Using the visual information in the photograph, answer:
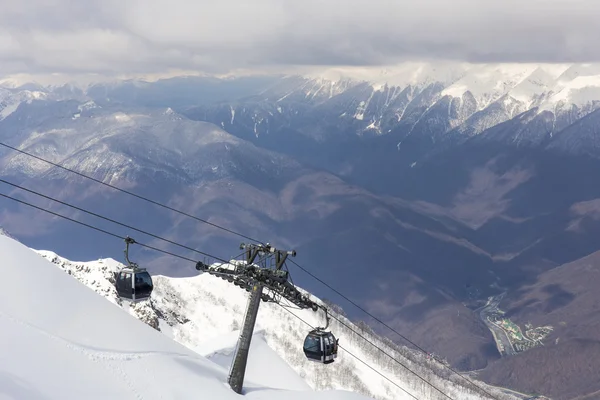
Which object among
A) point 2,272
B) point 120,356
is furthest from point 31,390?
point 2,272

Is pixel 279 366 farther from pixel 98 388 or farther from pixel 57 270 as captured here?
pixel 98 388

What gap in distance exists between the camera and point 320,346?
41938 millimetres

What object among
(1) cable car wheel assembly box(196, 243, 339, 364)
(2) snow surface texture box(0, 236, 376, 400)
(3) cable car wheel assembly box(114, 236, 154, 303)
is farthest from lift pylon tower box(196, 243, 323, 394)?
(2) snow surface texture box(0, 236, 376, 400)

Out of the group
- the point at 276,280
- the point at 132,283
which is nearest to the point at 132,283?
the point at 132,283

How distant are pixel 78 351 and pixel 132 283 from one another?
501 centimetres

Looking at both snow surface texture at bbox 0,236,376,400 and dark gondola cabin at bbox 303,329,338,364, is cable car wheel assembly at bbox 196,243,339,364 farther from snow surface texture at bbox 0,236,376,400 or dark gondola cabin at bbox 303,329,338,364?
snow surface texture at bbox 0,236,376,400

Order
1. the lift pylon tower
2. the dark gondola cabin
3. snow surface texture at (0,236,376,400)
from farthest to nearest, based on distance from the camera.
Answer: the dark gondola cabin, the lift pylon tower, snow surface texture at (0,236,376,400)

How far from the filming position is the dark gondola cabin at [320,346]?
42.0 metres

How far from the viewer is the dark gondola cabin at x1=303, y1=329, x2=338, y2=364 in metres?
42.0

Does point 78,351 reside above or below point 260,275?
below

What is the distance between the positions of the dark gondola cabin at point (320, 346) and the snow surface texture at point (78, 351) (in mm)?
6096

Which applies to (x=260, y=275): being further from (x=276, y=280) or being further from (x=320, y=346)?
(x=320, y=346)

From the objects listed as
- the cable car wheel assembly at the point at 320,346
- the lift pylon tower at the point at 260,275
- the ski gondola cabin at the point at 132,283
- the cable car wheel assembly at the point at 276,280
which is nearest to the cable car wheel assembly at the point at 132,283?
the ski gondola cabin at the point at 132,283

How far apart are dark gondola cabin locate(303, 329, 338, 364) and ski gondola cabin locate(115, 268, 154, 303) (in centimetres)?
1077
